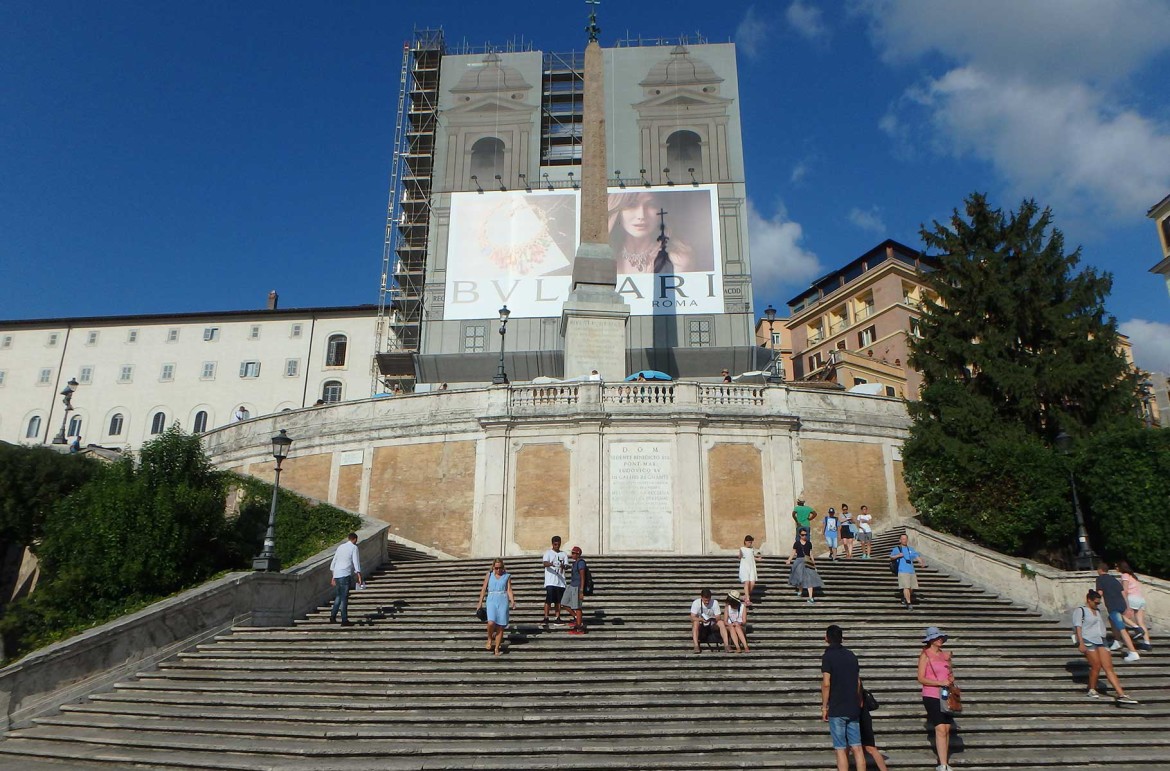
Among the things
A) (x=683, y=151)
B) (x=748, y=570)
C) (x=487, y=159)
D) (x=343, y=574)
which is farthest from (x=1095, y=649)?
(x=487, y=159)

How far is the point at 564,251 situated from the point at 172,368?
26.5 meters

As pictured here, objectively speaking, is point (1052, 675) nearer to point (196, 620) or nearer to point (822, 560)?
point (822, 560)

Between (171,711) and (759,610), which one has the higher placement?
(759,610)

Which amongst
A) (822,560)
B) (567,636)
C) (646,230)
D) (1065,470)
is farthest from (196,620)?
(646,230)

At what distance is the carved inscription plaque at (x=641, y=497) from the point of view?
72.8ft

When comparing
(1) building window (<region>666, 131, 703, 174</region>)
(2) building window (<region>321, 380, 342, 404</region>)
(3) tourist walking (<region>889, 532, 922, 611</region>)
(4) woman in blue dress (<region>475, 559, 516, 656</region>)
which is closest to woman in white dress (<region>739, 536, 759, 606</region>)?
(3) tourist walking (<region>889, 532, 922, 611</region>)

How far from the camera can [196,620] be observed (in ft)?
46.5

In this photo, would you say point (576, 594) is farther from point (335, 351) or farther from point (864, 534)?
point (335, 351)

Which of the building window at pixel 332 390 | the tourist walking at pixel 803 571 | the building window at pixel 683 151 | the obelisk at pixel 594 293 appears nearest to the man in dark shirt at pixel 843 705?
the tourist walking at pixel 803 571

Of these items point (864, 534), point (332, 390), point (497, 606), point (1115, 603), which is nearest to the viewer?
point (497, 606)

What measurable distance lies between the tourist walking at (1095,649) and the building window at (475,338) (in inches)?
1237

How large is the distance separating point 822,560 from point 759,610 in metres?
4.71

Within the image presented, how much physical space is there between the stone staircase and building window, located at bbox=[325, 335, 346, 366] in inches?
1498

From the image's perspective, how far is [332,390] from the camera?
51156 millimetres
